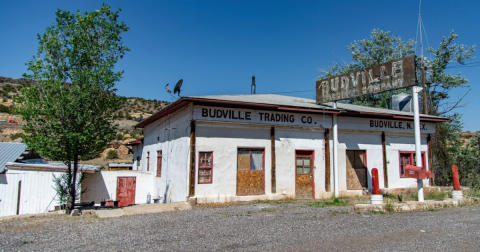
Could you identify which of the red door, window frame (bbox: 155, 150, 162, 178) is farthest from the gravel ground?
the red door

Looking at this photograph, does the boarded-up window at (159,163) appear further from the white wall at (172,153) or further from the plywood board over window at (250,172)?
the plywood board over window at (250,172)

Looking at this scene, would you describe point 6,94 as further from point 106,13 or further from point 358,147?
point 358,147

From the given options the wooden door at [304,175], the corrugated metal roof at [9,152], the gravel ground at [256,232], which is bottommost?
the gravel ground at [256,232]

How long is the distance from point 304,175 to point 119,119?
1417 cm

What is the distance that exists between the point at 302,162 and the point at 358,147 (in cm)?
316

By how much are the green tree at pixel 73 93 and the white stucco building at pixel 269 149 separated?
2.70 meters

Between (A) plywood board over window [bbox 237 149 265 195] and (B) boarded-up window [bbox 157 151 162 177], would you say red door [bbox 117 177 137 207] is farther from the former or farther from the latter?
(A) plywood board over window [bbox 237 149 265 195]

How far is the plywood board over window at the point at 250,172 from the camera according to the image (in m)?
12.6

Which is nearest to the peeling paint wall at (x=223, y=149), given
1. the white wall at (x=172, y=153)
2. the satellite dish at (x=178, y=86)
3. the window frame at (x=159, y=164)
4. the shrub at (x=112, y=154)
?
the white wall at (x=172, y=153)

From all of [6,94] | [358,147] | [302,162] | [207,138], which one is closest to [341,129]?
[358,147]

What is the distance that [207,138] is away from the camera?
40.3 ft

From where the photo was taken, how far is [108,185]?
55.9 ft

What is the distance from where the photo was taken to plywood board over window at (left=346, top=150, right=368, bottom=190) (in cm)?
1493

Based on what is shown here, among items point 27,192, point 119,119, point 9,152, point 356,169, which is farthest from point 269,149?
point 119,119
